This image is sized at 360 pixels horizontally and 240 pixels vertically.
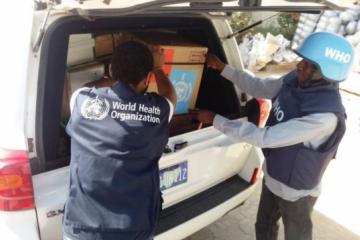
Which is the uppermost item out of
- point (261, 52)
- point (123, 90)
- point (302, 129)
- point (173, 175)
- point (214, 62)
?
point (123, 90)

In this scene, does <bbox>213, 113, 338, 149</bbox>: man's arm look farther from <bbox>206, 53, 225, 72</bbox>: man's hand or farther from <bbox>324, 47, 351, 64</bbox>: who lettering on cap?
<bbox>206, 53, 225, 72</bbox>: man's hand

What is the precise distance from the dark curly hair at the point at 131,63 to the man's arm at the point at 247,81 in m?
1.12

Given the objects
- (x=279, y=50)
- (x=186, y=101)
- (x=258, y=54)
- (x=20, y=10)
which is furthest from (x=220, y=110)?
(x=279, y=50)

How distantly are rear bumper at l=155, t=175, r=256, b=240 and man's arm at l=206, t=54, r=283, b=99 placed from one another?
65cm

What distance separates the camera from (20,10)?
5.95ft

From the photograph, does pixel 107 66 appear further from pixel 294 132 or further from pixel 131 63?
pixel 294 132

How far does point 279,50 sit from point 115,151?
752cm

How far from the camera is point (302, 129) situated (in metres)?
2.05

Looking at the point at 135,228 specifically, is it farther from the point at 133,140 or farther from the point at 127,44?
the point at 127,44

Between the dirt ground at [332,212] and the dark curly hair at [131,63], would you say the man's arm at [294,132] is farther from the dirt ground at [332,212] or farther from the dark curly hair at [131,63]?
the dirt ground at [332,212]

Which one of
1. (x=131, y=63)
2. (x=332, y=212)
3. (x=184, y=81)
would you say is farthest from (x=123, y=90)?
(x=332, y=212)

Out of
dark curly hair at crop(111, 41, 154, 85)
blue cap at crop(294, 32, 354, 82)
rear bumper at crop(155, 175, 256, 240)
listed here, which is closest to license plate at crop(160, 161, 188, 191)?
rear bumper at crop(155, 175, 256, 240)

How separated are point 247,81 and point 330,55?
0.77m

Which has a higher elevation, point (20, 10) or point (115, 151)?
point (20, 10)
